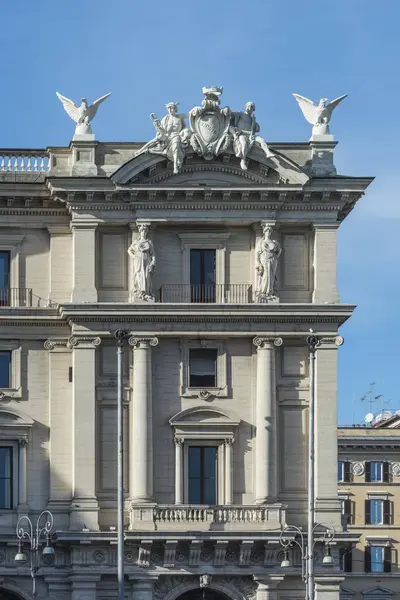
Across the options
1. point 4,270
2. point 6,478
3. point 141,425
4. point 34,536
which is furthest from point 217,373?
point 34,536

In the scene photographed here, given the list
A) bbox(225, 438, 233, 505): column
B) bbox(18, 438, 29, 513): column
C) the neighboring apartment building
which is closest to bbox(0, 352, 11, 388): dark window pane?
bbox(18, 438, 29, 513): column

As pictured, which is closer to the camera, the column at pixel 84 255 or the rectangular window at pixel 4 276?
the column at pixel 84 255

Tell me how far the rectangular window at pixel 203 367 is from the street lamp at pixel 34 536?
24.3ft

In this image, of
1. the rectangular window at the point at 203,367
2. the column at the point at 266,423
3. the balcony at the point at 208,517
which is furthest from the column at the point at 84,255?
the balcony at the point at 208,517

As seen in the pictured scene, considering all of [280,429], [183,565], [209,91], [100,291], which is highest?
[209,91]

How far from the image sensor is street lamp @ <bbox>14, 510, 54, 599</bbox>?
244 ft

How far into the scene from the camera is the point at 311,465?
7706 cm

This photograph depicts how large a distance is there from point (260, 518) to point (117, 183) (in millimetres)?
13292

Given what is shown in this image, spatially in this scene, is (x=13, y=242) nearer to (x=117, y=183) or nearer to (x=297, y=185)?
(x=117, y=183)

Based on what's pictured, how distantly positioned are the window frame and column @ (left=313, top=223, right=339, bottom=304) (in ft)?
13.2

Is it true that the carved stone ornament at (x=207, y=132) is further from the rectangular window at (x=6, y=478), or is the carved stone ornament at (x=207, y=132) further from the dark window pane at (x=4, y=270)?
the rectangular window at (x=6, y=478)

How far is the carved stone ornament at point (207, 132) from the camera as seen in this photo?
79.9m

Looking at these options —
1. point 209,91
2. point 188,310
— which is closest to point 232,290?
point 188,310

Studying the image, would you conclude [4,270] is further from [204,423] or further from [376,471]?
[376,471]
